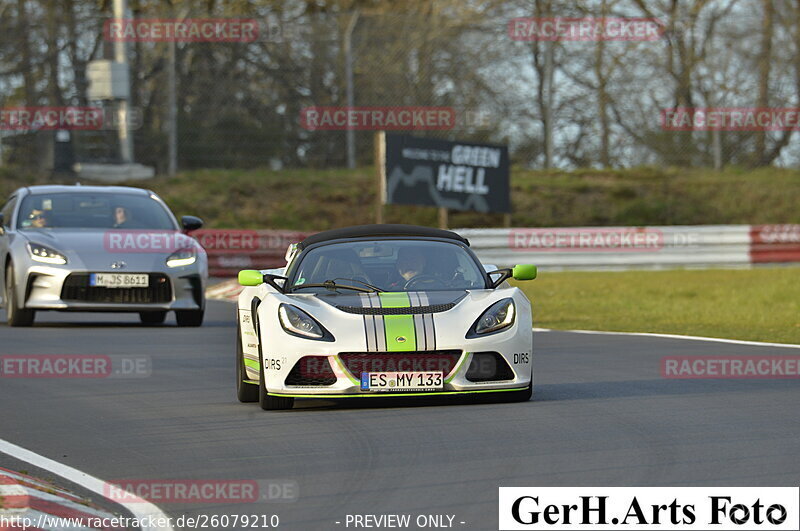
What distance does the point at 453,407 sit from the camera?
31.4 ft

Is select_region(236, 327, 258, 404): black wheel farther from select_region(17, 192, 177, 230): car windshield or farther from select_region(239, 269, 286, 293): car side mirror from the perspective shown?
select_region(17, 192, 177, 230): car windshield

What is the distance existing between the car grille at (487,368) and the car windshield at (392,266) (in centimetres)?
84

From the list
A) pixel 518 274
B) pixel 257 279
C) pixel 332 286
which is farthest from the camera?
pixel 518 274

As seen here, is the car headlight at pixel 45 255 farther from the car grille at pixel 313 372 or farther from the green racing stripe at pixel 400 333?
the green racing stripe at pixel 400 333

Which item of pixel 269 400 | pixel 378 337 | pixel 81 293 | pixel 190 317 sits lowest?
pixel 190 317

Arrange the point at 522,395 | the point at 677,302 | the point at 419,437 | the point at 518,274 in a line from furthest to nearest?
the point at 677,302, the point at 518,274, the point at 522,395, the point at 419,437

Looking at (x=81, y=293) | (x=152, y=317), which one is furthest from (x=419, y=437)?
(x=152, y=317)

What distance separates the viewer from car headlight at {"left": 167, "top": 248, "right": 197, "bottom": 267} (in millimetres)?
16016

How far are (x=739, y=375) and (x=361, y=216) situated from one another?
2008 centimetres

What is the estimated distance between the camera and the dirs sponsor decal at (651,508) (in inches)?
235

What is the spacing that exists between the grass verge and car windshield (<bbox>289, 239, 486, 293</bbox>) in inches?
214

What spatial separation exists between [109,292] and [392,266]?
238 inches

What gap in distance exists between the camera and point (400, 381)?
924 cm

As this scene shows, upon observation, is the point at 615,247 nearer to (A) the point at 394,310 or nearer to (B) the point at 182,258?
(B) the point at 182,258
